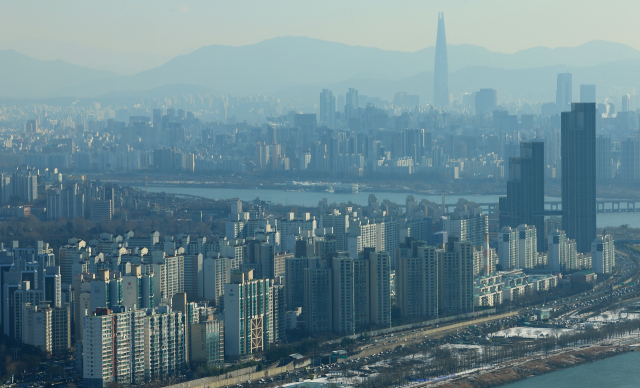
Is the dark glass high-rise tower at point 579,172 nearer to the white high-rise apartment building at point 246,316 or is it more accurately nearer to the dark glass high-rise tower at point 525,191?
the dark glass high-rise tower at point 525,191

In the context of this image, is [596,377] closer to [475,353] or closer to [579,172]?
[475,353]

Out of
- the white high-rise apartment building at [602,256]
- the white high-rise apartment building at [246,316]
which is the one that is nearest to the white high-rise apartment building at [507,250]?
the white high-rise apartment building at [602,256]

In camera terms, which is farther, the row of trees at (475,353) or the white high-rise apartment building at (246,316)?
the white high-rise apartment building at (246,316)

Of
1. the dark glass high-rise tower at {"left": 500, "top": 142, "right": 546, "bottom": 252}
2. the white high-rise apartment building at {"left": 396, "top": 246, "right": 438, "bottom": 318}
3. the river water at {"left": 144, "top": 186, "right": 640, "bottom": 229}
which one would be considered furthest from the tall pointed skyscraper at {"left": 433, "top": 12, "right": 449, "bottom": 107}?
the white high-rise apartment building at {"left": 396, "top": 246, "right": 438, "bottom": 318}

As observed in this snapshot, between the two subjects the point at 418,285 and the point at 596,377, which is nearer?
the point at 596,377

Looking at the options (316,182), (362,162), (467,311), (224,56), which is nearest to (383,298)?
(467,311)

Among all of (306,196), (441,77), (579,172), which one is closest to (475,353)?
(579,172)

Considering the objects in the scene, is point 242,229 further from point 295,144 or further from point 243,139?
point 243,139
